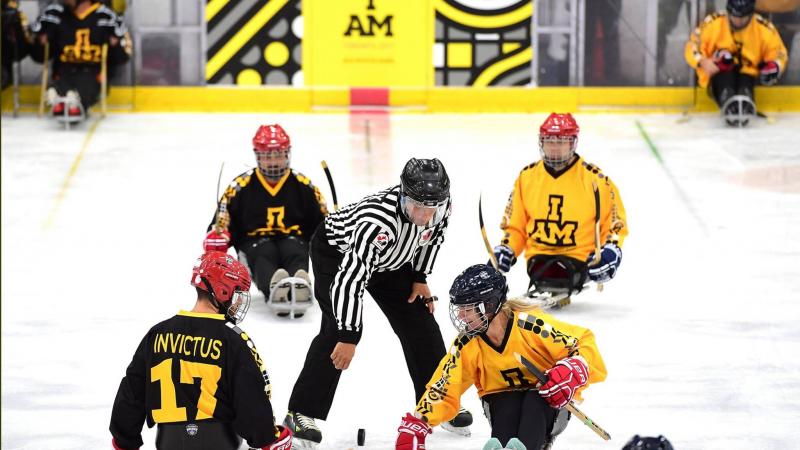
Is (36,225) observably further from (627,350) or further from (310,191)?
(627,350)

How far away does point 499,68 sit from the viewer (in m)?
12.4

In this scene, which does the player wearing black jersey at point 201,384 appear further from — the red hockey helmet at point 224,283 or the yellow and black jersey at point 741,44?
the yellow and black jersey at point 741,44

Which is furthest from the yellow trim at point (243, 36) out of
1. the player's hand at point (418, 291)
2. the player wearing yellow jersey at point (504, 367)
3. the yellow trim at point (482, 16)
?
the player wearing yellow jersey at point (504, 367)

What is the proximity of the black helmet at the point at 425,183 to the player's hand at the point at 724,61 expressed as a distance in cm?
665

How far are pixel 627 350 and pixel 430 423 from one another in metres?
2.29

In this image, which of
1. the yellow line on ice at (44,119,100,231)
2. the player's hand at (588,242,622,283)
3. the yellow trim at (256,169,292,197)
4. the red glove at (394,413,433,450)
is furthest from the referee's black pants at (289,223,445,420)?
the yellow line on ice at (44,119,100,231)

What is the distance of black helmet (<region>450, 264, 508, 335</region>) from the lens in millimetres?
5035

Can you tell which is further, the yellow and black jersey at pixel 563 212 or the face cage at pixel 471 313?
the yellow and black jersey at pixel 563 212

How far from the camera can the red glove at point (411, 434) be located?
16.3 ft

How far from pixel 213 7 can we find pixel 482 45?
2.17 m

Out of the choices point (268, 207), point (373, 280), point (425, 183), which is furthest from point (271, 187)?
point (425, 183)

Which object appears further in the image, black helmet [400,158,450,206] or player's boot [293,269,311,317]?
player's boot [293,269,311,317]

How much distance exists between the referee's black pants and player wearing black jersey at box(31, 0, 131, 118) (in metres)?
6.27

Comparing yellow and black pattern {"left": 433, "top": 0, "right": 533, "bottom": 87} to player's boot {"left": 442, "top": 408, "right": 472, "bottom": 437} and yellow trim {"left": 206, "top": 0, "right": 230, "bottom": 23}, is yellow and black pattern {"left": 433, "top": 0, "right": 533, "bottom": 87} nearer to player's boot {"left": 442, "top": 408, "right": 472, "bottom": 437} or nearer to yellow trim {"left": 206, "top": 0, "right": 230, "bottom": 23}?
yellow trim {"left": 206, "top": 0, "right": 230, "bottom": 23}
